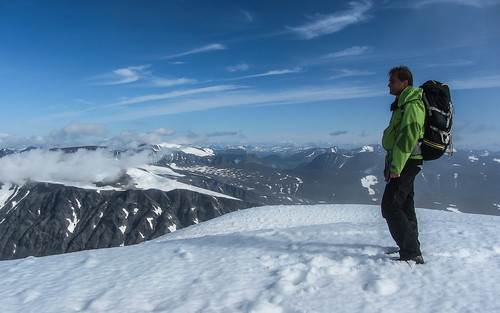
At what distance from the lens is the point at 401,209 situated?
6.24m

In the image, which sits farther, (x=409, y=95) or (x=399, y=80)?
(x=399, y=80)

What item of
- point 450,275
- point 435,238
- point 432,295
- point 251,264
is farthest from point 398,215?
point 251,264

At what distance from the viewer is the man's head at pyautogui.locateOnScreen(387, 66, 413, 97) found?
241 inches

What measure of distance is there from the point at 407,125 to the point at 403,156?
62 cm

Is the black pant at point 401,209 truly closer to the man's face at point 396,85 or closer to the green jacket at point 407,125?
the green jacket at point 407,125

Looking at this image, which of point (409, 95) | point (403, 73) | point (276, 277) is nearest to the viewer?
point (409, 95)

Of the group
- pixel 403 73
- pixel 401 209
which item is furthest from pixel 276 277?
pixel 403 73

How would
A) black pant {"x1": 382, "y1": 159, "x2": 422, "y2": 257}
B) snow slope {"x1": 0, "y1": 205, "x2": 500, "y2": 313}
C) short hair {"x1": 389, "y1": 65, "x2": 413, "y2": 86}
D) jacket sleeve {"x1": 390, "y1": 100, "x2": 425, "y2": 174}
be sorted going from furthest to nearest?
short hair {"x1": 389, "y1": 65, "x2": 413, "y2": 86} → black pant {"x1": 382, "y1": 159, "x2": 422, "y2": 257} → jacket sleeve {"x1": 390, "y1": 100, "x2": 425, "y2": 174} → snow slope {"x1": 0, "y1": 205, "x2": 500, "y2": 313}

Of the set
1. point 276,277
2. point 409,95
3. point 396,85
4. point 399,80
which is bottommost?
point 276,277

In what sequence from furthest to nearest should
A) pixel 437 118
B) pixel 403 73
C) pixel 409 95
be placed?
pixel 403 73 < pixel 409 95 < pixel 437 118

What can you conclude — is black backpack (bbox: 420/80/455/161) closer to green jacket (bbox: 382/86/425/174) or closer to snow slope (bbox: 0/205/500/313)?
green jacket (bbox: 382/86/425/174)

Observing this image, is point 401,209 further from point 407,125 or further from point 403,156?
point 407,125

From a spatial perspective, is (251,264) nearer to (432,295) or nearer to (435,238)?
(432,295)

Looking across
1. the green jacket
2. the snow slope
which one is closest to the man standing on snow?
the green jacket
